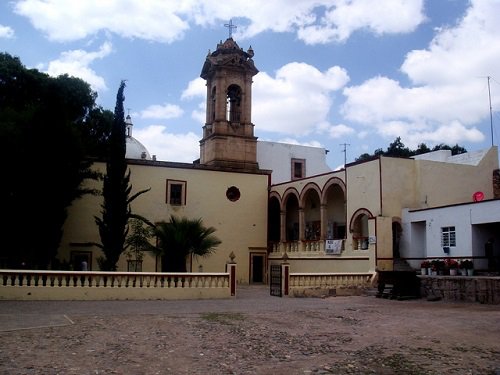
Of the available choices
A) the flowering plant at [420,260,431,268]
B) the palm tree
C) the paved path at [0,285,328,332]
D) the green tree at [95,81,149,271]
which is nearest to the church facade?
the flowering plant at [420,260,431,268]

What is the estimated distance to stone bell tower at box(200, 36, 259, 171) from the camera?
34812 millimetres

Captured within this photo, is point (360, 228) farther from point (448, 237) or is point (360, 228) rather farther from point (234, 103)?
point (234, 103)

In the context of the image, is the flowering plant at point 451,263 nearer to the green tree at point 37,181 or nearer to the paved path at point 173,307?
the paved path at point 173,307

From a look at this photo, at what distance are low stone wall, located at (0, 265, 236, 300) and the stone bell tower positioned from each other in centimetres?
1744

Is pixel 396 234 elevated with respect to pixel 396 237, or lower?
elevated

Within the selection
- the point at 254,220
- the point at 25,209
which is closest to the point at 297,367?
the point at 25,209

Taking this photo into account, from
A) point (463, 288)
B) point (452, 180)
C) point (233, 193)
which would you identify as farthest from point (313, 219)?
point (463, 288)


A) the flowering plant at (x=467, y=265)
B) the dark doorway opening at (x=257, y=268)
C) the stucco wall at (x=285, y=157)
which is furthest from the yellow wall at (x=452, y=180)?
the stucco wall at (x=285, y=157)

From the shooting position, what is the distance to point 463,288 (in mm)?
17516

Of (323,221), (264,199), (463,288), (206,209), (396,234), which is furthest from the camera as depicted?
(264,199)

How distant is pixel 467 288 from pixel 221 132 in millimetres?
20666

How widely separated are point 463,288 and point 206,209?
15.4m

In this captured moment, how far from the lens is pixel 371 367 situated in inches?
285

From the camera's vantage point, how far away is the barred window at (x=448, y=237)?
21.7 meters
